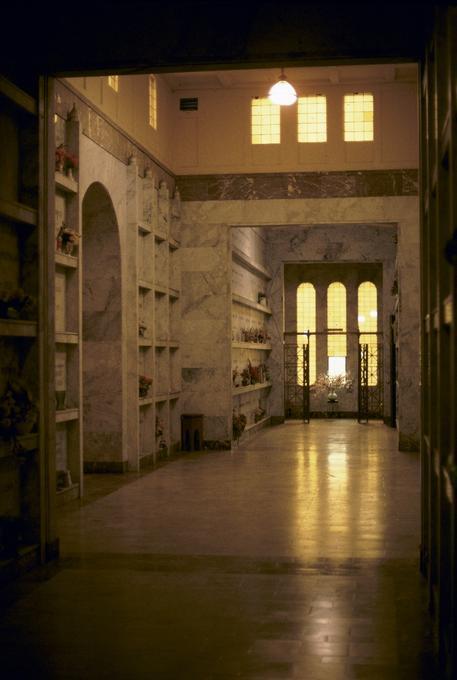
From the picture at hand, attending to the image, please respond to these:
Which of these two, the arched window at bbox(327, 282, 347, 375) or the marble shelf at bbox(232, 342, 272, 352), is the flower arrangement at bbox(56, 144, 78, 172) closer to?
the marble shelf at bbox(232, 342, 272, 352)

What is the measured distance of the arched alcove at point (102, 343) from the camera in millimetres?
12195

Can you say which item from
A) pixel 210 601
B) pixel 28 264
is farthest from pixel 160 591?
pixel 28 264

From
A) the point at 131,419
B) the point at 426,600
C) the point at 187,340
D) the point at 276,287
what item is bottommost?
the point at 426,600

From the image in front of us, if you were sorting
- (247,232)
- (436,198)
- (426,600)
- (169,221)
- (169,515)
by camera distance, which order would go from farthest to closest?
1. (247,232)
2. (169,221)
3. (169,515)
4. (426,600)
5. (436,198)

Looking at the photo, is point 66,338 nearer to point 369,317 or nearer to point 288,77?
point 288,77

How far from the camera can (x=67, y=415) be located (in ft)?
32.5

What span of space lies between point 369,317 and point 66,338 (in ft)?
53.5

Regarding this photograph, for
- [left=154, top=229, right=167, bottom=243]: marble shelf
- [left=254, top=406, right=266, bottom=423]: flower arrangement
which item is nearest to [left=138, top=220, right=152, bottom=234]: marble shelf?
[left=154, top=229, right=167, bottom=243]: marble shelf

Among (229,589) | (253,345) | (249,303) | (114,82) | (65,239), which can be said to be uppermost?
(114,82)

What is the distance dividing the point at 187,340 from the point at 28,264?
895 centimetres

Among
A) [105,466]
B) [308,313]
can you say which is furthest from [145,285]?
[308,313]

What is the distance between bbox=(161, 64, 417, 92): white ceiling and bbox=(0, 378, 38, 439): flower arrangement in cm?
952

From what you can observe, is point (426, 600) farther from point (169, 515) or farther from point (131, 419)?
point (131, 419)

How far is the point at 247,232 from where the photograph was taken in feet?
61.2
